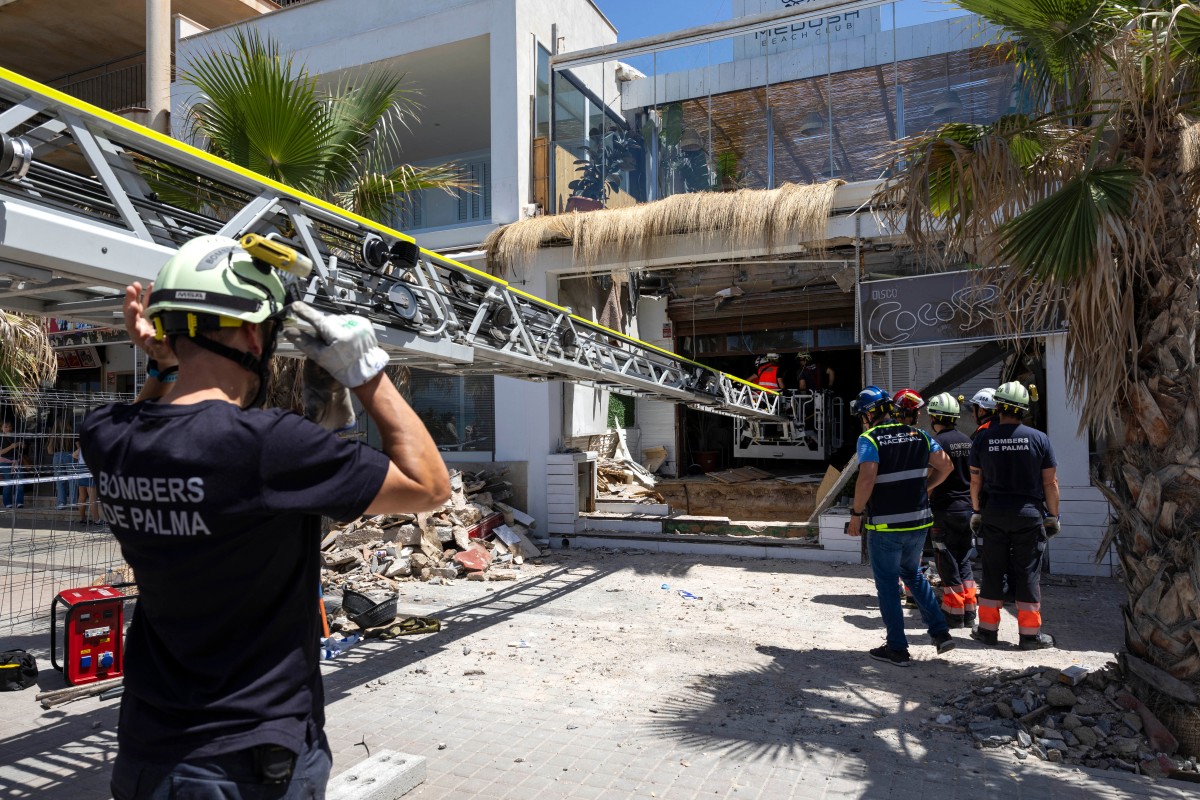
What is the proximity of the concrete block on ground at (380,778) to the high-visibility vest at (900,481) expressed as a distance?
365cm

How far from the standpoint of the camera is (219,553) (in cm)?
164

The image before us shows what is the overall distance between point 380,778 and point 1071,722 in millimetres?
3714

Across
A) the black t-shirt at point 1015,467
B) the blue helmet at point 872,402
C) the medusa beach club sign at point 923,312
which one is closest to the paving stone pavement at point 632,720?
the black t-shirt at point 1015,467

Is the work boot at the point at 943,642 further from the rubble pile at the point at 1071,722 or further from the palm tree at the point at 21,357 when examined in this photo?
the palm tree at the point at 21,357

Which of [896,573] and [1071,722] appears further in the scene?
[896,573]

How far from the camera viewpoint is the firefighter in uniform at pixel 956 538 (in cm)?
683

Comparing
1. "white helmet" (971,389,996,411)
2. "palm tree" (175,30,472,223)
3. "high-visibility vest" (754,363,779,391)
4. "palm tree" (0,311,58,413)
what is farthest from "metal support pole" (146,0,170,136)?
"white helmet" (971,389,996,411)

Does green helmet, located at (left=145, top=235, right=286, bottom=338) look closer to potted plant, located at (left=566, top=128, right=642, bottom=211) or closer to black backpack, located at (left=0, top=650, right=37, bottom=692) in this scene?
black backpack, located at (left=0, top=650, right=37, bottom=692)

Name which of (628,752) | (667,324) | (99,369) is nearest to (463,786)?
(628,752)

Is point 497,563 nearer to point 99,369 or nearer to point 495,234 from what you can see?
point 495,234

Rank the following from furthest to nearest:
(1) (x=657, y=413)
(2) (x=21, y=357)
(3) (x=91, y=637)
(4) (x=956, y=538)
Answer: (1) (x=657, y=413) < (2) (x=21, y=357) < (4) (x=956, y=538) < (3) (x=91, y=637)

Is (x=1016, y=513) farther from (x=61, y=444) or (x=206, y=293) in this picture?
(x=61, y=444)

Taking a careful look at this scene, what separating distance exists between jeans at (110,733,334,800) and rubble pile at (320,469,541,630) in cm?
651

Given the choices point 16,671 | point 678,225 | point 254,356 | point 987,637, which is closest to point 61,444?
point 16,671
